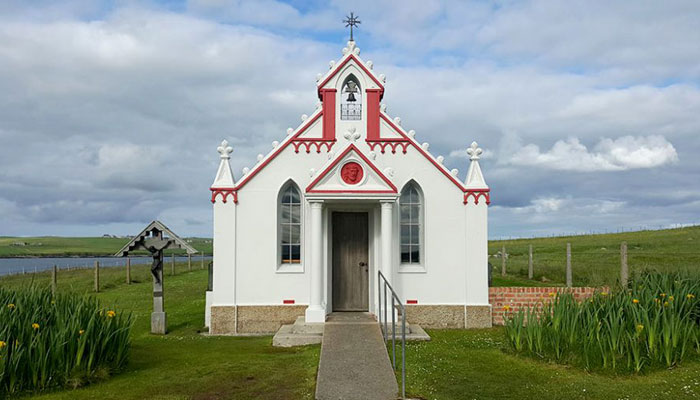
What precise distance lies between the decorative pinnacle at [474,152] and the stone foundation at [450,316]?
374 cm

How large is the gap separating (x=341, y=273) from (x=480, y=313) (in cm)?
362

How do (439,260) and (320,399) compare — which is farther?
(439,260)

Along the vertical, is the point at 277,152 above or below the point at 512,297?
above

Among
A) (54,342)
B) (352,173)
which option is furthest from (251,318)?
(54,342)

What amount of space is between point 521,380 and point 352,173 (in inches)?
243

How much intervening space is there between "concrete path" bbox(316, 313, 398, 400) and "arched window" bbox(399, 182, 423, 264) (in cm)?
252

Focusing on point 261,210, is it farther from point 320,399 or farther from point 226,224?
point 320,399

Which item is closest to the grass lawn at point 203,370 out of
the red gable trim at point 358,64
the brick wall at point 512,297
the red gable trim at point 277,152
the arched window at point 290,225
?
the arched window at point 290,225

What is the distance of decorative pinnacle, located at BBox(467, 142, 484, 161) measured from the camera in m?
13.8

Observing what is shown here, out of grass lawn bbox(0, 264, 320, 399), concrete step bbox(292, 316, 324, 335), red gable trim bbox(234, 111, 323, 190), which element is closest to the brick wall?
concrete step bbox(292, 316, 324, 335)

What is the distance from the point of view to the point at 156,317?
13680 mm

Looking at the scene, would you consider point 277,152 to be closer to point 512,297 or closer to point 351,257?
point 351,257

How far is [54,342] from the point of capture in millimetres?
7750

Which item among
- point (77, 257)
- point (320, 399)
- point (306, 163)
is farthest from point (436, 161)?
point (77, 257)
